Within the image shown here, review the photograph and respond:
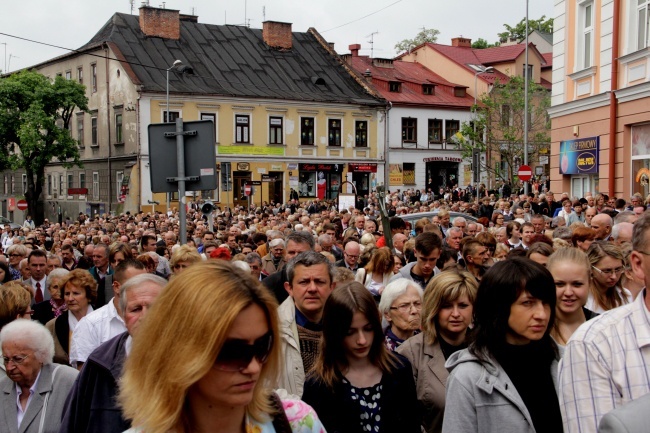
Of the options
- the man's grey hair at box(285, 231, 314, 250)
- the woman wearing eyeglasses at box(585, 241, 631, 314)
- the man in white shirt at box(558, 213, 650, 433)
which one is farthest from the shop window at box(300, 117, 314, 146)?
the man in white shirt at box(558, 213, 650, 433)

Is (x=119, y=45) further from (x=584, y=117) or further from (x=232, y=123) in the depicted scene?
(x=584, y=117)

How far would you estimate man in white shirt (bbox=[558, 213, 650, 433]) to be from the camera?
2.67 meters

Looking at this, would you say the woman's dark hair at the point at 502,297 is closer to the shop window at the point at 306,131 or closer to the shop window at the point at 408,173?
the shop window at the point at 306,131

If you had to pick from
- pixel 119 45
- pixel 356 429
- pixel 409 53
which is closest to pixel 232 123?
pixel 119 45

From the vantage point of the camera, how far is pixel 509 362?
11.3 ft

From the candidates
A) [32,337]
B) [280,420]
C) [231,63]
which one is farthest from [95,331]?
[231,63]

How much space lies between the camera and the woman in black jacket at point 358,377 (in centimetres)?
409

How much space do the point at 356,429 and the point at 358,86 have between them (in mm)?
51345

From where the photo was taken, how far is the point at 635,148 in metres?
19.5

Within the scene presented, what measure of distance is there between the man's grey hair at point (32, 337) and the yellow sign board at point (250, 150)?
144 feet

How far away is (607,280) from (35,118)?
47524 millimetres

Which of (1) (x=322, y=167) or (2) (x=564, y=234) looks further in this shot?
(1) (x=322, y=167)

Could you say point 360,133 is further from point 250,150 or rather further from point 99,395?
point 99,395

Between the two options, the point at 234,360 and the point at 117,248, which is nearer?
the point at 234,360
